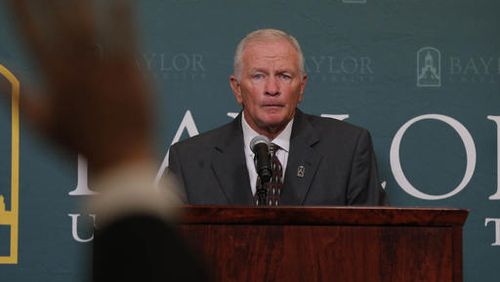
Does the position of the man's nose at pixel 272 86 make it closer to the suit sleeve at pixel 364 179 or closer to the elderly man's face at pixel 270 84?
the elderly man's face at pixel 270 84

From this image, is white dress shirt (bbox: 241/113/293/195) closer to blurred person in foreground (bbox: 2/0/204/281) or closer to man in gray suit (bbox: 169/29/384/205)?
man in gray suit (bbox: 169/29/384/205)

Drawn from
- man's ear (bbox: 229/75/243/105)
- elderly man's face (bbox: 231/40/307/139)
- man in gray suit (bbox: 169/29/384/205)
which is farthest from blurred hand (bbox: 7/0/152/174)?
man's ear (bbox: 229/75/243/105)

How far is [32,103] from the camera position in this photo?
0.37 metres

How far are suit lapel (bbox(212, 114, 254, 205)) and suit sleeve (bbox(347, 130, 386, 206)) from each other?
0.34 meters

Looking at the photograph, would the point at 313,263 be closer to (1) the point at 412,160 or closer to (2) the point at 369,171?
(2) the point at 369,171

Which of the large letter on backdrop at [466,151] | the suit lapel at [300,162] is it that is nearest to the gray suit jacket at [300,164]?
the suit lapel at [300,162]

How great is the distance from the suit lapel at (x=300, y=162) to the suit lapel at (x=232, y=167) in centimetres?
13

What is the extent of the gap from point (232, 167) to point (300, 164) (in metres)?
0.23

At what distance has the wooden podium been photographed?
1.72m

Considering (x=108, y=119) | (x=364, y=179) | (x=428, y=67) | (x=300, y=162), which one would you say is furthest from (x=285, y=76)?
(x=108, y=119)

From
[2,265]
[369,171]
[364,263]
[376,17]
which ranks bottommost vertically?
[2,265]

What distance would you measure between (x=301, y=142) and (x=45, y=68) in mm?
2554

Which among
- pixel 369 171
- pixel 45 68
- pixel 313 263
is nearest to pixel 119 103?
pixel 45 68

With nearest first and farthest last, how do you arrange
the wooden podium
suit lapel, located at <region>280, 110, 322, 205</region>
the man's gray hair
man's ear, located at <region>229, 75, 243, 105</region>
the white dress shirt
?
the wooden podium, suit lapel, located at <region>280, 110, 322, 205</region>, the white dress shirt, the man's gray hair, man's ear, located at <region>229, 75, 243, 105</region>
